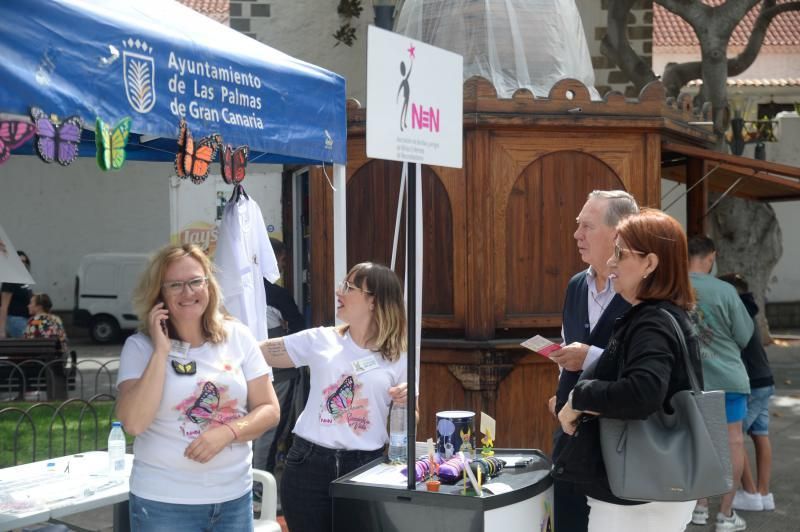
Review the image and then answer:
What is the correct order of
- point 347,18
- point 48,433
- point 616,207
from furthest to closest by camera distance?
1. point 347,18
2. point 48,433
3. point 616,207

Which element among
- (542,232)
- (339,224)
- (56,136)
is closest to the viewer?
(56,136)

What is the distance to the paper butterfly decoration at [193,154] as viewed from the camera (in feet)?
13.5

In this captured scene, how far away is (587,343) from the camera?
4.00m

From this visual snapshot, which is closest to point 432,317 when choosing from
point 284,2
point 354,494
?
point 354,494

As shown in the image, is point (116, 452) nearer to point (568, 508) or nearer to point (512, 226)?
point (568, 508)

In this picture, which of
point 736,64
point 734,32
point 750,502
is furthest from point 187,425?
point 734,32

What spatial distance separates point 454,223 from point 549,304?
0.89m

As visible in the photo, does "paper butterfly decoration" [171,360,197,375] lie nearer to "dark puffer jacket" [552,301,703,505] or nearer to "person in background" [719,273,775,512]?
"dark puffer jacket" [552,301,703,505]

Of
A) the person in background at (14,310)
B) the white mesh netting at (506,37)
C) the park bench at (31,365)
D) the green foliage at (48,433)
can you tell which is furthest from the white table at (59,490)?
the person in background at (14,310)

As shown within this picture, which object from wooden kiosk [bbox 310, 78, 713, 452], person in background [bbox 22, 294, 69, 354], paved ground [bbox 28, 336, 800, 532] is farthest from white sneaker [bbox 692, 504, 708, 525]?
person in background [bbox 22, 294, 69, 354]

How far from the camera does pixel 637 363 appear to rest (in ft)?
10.3

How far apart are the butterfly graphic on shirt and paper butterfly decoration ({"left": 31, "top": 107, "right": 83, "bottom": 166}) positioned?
1.37 meters

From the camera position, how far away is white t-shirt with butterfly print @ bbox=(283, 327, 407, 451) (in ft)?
13.3

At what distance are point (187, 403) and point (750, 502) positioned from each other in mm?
4580
